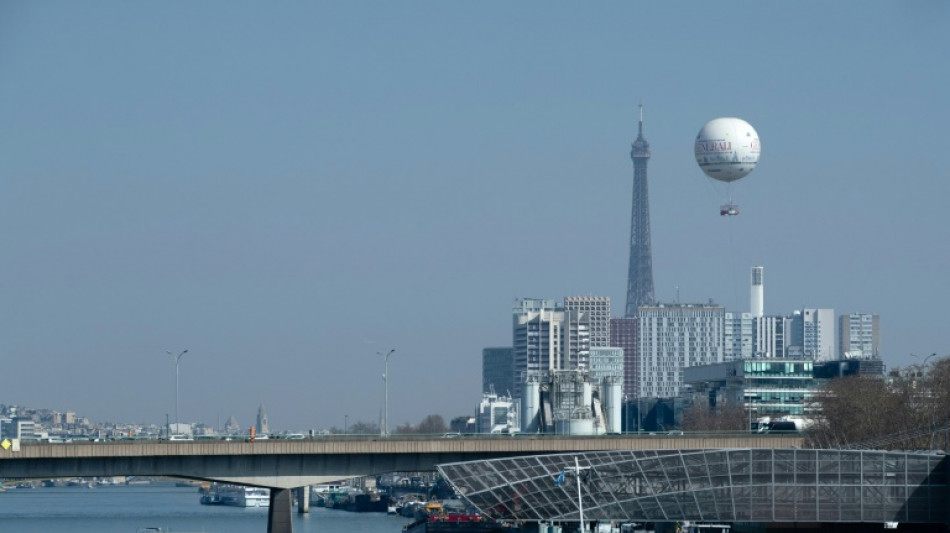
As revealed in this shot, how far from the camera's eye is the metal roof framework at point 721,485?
361 ft

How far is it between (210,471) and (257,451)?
3.35m

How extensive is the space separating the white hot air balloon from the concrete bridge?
228 feet

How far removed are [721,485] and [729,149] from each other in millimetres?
84367

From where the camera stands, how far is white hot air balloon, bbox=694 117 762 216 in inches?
7564

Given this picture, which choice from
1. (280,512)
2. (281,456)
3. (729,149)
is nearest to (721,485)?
(281,456)

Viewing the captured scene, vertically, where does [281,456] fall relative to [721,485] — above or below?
above

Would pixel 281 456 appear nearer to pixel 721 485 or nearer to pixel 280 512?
pixel 280 512

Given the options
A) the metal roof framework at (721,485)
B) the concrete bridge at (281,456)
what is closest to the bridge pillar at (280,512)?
the concrete bridge at (281,456)

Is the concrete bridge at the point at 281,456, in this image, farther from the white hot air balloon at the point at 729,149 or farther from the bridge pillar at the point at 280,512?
the white hot air balloon at the point at 729,149

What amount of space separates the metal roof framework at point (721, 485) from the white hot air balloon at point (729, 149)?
81584 mm

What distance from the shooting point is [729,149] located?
19162 centimetres

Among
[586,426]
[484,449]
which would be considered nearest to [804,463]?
[484,449]

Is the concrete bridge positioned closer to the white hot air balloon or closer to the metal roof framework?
the metal roof framework

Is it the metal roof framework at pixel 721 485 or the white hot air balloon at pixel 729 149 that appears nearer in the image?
the metal roof framework at pixel 721 485
